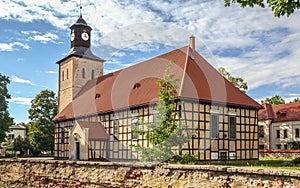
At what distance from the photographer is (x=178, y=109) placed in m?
21.7

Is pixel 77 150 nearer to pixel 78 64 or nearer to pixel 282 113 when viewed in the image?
pixel 78 64

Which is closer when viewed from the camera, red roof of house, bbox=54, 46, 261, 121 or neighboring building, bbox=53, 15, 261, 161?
neighboring building, bbox=53, 15, 261, 161

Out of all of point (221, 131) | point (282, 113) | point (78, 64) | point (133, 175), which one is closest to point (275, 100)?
point (282, 113)

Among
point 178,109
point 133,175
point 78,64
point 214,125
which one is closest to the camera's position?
point 133,175

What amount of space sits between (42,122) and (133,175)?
36489 mm

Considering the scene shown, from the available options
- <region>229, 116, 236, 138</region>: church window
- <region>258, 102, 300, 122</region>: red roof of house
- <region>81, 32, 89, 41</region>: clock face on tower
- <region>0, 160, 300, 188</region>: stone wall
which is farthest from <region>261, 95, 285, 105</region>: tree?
<region>0, 160, 300, 188</region>: stone wall

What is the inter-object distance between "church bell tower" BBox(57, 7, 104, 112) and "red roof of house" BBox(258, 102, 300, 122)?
20.2 m

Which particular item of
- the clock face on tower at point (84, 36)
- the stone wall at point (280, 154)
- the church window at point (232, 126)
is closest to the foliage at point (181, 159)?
the church window at point (232, 126)

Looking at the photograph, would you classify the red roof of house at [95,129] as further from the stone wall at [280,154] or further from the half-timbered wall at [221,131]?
the stone wall at [280,154]

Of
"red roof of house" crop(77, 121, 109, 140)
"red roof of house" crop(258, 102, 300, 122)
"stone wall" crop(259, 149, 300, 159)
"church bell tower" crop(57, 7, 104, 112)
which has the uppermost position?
"church bell tower" crop(57, 7, 104, 112)

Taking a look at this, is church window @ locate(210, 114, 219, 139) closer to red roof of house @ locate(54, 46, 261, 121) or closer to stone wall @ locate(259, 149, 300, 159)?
red roof of house @ locate(54, 46, 261, 121)

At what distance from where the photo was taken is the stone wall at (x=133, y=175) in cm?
754

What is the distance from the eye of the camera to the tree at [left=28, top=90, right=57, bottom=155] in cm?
4381

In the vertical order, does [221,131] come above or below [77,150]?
above
